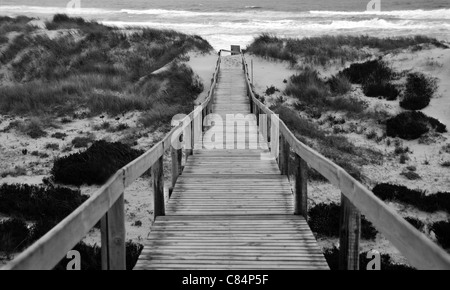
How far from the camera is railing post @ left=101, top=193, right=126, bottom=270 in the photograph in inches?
135

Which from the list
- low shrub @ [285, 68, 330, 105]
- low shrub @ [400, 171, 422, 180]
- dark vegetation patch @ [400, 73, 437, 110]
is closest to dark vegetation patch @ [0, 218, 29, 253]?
low shrub @ [400, 171, 422, 180]

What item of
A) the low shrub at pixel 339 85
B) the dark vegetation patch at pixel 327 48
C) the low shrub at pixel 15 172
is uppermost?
the dark vegetation patch at pixel 327 48

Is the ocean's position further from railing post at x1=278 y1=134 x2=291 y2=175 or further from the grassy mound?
railing post at x1=278 y1=134 x2=291 y2=175

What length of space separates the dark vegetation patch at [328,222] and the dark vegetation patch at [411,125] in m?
6.84

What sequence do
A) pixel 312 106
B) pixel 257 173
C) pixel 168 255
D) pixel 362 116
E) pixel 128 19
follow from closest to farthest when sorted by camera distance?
pixel 168 255 → pixel 257 173 → pixel 362 116 → pixel 312 106 → pixel 128 19

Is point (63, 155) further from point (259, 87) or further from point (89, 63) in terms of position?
point (89, 63)

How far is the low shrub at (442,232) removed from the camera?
25.7 ft

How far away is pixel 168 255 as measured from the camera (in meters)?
4.34

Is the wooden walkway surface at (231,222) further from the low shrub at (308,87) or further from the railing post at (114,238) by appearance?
the low shrub at (308,87)

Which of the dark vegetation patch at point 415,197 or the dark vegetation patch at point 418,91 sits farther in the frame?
the dark vegetation patch at point 418,91

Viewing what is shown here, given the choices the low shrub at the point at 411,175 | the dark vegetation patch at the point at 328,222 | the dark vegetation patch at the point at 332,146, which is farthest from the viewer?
the dark vegetation patch at the point at 332,146

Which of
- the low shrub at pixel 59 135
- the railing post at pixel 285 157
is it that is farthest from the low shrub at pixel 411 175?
the low shrub at pixel 59 135

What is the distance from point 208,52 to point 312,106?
1065 centimetres
